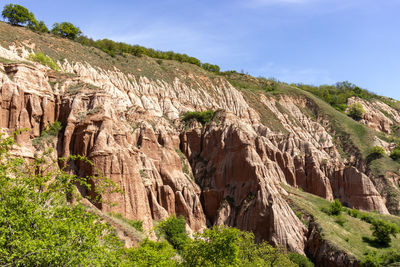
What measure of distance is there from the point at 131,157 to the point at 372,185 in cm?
4514

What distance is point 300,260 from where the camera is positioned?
39.2m

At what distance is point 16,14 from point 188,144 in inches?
1936

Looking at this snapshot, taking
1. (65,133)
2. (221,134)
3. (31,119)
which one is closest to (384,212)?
(221,134)

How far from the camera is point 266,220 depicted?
4500 cm

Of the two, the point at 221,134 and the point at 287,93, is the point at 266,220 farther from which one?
the point at 287,93

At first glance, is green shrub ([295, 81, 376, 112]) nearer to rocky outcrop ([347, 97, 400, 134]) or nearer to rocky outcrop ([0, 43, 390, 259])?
rocky outcrop ([347, 97, 400, 134])

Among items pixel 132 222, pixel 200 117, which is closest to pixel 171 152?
pixel 200 117

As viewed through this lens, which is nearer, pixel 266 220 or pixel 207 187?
pixel 266 220

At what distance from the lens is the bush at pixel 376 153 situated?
7325 cm

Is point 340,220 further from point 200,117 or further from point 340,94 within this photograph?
point 340,94

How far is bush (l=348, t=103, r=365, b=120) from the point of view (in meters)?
101

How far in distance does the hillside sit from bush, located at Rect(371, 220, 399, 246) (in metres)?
1.65

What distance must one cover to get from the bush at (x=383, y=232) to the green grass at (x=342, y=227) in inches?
31.2

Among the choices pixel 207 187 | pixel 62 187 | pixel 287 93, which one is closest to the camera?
pixel 62 187
